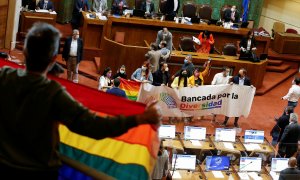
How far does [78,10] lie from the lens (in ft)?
55.9

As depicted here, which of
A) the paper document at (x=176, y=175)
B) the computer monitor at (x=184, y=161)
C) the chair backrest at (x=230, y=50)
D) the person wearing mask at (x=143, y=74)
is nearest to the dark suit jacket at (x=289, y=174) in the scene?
the computer monitor at (x=184, y=161)

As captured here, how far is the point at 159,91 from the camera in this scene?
483 inches

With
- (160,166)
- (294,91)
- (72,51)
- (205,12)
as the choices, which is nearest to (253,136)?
(294,91)

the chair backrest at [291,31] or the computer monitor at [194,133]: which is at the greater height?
the chair backrest at [291,31]

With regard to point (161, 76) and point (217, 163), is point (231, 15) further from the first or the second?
point (217, 163)

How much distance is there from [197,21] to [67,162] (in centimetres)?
1514

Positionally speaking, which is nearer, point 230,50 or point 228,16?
point 230,50

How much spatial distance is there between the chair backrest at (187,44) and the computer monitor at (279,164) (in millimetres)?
6493

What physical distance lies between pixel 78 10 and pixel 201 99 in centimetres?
601

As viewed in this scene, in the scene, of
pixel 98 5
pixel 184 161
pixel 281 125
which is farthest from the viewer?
pixel 98 5

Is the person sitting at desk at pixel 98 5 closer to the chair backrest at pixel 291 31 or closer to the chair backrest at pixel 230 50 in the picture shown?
the chair backrest at pixel 230 50

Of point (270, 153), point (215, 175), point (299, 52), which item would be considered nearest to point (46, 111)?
point (215, 175)

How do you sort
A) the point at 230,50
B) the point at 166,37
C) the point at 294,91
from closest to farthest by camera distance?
the point at 294,91
the point at 166,37
the point at 230,50

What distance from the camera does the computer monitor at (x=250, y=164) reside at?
10273 millimetres
